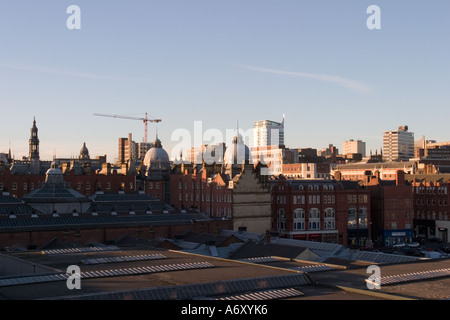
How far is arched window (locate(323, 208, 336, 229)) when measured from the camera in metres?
110

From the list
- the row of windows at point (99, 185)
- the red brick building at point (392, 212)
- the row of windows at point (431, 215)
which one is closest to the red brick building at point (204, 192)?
the row of windows at point (99, 185)

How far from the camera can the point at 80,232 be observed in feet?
277

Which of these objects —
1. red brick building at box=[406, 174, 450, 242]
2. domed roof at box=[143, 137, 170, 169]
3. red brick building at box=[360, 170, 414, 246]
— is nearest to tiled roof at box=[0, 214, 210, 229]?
red brick building at box=[360, 170, 414, 246]

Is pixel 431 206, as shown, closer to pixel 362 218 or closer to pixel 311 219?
pixel 362 218

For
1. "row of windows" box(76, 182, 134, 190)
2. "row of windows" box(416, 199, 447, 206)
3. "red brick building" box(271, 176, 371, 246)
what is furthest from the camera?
"row of windows" box(416, 199, 447, 206)

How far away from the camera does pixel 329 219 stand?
11056 cm

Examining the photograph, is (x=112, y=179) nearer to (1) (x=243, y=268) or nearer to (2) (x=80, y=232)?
(2) (x=80, y=232)

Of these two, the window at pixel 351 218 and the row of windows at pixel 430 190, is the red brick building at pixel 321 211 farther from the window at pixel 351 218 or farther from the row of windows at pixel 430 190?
the row of windows at pixel 430 190

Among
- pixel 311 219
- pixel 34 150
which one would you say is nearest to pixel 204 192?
pixel 311 219

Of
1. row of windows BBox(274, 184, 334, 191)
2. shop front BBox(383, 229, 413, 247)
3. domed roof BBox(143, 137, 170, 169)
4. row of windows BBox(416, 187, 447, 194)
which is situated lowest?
shop front BBox(383, 229, 413, 247)

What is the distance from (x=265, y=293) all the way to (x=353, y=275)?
11.5 m

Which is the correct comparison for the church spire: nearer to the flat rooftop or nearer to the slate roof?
the slate roof

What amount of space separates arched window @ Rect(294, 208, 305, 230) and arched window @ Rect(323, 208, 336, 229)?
413cm
